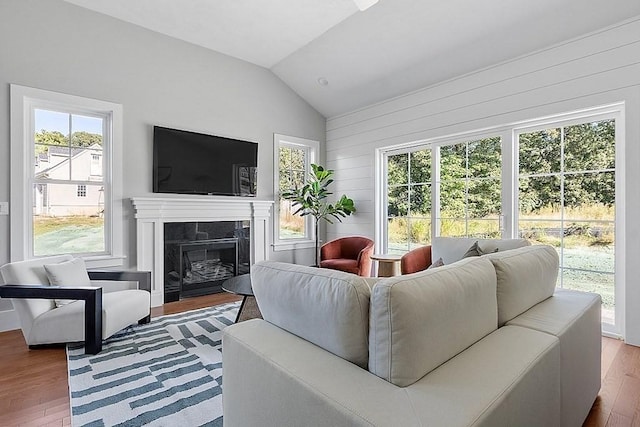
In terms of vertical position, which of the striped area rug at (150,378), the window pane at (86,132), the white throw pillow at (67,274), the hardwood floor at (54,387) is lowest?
the hardwood floor at (54,387)

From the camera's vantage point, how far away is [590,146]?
3.17 m

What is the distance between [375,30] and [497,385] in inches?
147

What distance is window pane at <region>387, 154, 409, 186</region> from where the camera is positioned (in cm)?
482

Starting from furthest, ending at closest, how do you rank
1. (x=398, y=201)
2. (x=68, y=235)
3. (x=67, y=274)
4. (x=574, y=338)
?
(x=398, y=201), (x=68, y=235), (x=67, y=274), (x=574, y=338)

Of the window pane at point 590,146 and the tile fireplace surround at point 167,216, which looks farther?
the tile fireplace surround at point 167,216

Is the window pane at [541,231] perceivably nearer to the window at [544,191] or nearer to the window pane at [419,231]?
the window at [544,191]

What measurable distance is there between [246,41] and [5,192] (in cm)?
302

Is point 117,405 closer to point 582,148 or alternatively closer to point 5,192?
point 5,192

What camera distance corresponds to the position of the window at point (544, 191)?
3.07 m

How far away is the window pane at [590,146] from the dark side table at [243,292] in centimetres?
321

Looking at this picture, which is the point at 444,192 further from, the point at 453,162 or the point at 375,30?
the point at 375,30

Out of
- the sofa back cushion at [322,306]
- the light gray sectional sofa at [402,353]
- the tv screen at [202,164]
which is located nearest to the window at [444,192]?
the tv screen at [202,164]

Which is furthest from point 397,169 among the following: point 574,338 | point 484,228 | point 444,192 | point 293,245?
point 574,338

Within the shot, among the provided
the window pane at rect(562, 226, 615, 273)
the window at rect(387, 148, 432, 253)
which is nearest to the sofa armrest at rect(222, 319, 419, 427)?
the window pane at rect(562, 226, 615, 273)
